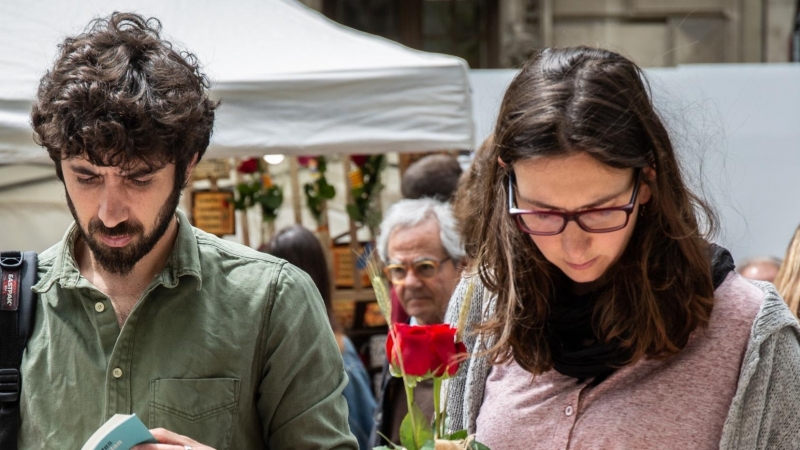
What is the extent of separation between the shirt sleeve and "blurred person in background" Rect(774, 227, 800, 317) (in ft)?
5.12

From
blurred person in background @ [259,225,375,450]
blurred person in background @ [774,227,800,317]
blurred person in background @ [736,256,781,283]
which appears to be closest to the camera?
blurred person in background @ [774,227,800,317]

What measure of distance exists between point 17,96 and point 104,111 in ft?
5.29

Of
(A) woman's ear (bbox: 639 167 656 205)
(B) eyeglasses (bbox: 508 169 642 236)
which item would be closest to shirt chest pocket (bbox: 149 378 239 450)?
(B) eyeglasses (bbox: 508 169 642 236)

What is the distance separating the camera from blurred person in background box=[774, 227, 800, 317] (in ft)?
9.61

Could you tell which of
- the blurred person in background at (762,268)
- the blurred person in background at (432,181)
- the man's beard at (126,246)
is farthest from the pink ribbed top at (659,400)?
the blurred person in background at (762,268)

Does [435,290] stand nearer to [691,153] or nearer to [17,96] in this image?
[17,96]

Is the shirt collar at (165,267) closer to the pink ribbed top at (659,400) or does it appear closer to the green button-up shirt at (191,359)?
the green button-up shirt at (191,359)

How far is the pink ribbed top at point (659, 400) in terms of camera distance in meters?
1.67

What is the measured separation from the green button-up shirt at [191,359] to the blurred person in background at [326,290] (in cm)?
189

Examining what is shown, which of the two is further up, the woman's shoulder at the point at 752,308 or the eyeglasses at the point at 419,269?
the woman's shoulder at the point at 752,308

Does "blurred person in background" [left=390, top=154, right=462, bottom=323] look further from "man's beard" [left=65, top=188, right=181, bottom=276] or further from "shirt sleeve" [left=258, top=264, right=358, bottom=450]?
"man's beard" [left=65, top=188, right=181, bottom=276]

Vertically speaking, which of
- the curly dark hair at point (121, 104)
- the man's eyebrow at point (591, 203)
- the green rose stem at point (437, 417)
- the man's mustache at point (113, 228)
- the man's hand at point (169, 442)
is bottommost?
the man's hand at point (169, 442)

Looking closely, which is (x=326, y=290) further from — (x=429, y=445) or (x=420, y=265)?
(x=429, y=445)

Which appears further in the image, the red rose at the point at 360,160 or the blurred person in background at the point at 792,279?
the red rose at the point at 360,160
